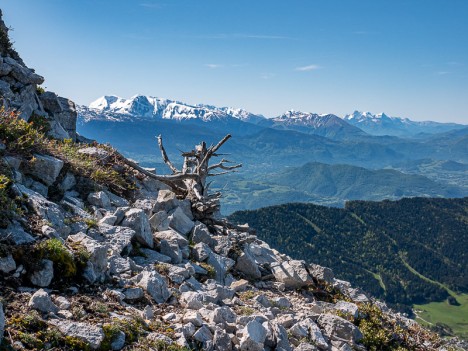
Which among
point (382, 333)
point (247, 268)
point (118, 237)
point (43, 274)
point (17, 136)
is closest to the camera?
point (43, 274)

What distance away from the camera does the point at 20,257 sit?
7.73 metres

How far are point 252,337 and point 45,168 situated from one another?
8135mm

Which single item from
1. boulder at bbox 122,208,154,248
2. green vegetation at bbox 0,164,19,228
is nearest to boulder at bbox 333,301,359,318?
boulder at bbox 122,208,154,248

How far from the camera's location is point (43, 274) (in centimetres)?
770

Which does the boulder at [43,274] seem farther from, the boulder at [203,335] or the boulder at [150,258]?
the boulder at [203,335]

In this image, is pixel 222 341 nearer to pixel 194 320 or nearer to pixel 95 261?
pixel 194 320

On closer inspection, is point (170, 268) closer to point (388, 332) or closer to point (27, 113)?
point (388, 332)

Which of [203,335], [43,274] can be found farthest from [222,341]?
[43,274]

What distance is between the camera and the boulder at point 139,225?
11.4 metres

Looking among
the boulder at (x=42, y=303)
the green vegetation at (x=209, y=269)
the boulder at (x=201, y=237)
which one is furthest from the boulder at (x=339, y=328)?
the boulder at (x=42, y=303)

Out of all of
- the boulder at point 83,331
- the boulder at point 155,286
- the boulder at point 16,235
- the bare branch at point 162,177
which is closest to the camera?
the boulder at point 83,331

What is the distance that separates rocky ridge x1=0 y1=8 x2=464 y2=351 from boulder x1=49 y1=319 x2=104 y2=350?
0.8 inches

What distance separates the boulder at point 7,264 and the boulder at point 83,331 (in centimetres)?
161

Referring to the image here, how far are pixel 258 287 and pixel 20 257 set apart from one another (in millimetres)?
7295
